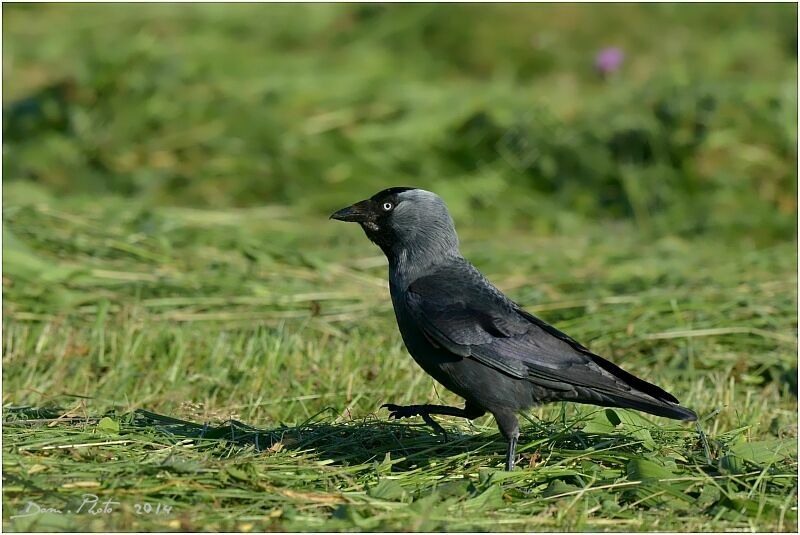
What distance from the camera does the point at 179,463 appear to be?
3.97 metres

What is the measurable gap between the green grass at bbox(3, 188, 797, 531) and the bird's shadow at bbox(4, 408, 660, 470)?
0.01 meters

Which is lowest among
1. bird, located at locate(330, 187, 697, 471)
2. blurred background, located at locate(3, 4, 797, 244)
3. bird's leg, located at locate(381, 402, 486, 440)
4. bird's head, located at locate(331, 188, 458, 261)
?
bird's leg, located at locate(381, 402, 486, 440)

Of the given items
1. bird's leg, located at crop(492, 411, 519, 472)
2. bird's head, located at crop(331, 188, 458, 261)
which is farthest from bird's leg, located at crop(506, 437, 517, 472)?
bird's head, located at crop(331, 188, 458, 261)

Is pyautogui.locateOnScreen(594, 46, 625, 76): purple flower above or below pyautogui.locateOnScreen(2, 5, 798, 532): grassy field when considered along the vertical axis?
above

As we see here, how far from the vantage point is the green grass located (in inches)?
155

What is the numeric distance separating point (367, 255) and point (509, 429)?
371cm

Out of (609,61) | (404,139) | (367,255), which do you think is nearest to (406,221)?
(367,255)

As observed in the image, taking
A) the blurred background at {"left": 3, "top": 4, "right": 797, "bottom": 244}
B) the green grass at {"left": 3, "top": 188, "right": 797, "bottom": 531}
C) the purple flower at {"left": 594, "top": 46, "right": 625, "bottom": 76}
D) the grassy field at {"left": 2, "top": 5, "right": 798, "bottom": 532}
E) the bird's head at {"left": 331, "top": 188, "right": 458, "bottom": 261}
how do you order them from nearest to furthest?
1. the green grass at {"left": 3, "top": 188, "right": 797, "bottom": 531}
2. the grassy field at {"left": 2, "top": 5, "right": 798, "bottom": 532}
3. the bird's head at {"left": 331, "top": 188, "right": 458, "bottom": 261}
4. the blurred background at {"left": 3, "top": 4, "right": 797, "bottom": 244}
5. the purple flower at {"left": 594, "top": 46, "right": 625, "bottom": 76}

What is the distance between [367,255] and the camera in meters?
8.02

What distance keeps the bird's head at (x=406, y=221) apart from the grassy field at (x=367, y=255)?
0.74 m

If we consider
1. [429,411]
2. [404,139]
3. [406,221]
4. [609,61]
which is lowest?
[429,411]

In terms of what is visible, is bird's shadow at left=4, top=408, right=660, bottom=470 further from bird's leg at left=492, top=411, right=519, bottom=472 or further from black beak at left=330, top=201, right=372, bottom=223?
black beak at left=330, top=201, right=372, bottom=223

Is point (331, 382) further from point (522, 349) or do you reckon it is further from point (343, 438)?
point (522, 349)

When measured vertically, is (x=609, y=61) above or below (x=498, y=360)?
above
